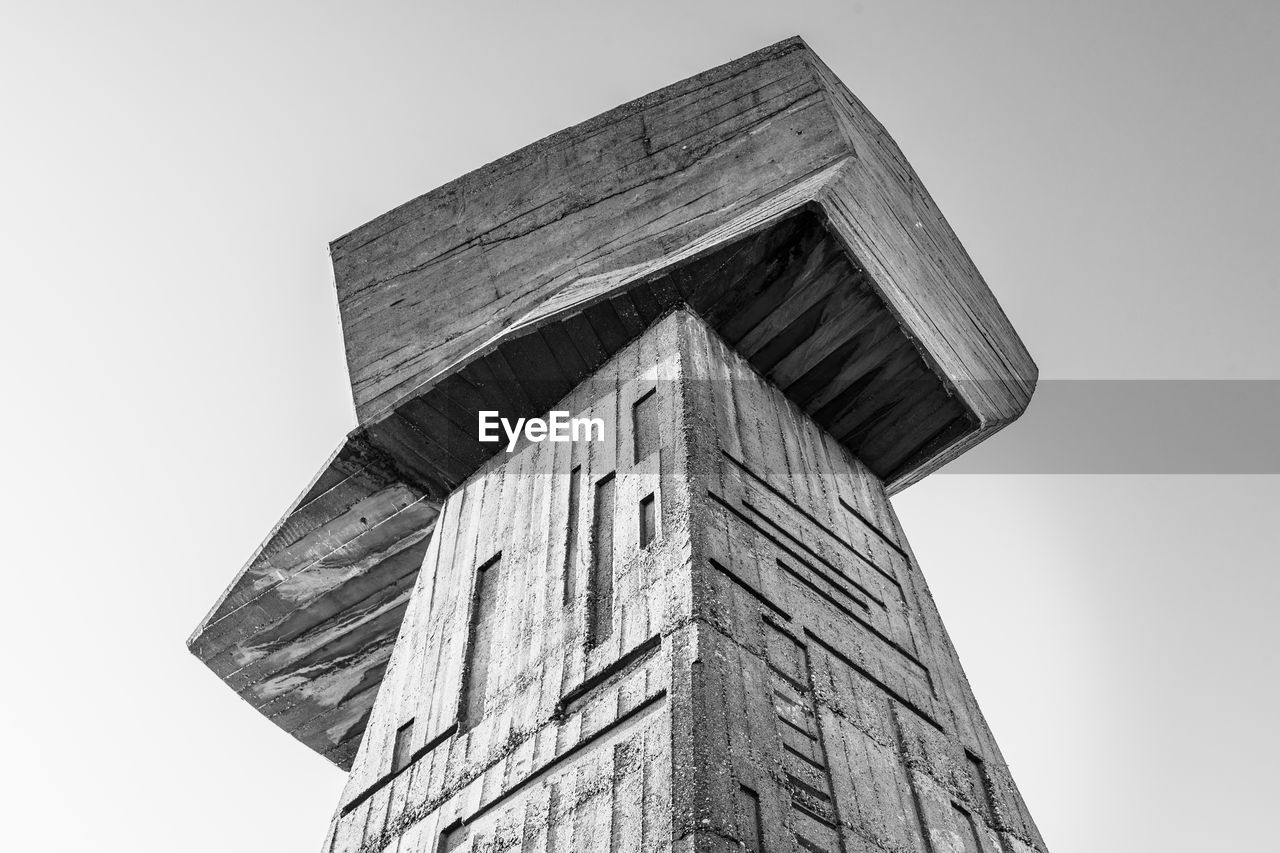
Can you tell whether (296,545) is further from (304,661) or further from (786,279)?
(786,279)

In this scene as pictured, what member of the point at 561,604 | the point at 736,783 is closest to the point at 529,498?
the point at 561,604

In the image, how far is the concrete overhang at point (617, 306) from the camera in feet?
13.0

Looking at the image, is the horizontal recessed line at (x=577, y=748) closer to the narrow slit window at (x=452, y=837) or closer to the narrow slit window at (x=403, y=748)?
the narrow slit window at (x=452, y=837)

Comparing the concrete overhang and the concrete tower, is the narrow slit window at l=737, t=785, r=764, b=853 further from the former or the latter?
the concrete overhang

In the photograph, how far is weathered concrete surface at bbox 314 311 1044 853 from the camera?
2.41 meters

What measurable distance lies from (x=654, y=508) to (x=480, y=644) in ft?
2.20

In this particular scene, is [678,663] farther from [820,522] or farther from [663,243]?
[663,243]

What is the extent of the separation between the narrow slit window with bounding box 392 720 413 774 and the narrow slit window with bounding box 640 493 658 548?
857mm

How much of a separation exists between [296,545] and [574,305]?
1.50m

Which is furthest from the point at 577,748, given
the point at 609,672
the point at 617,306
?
the point at 617,306

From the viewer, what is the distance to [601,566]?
3150mm

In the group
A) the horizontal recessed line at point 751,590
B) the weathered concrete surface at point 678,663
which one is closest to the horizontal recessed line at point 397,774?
the weathered concrete surface at point 678,663

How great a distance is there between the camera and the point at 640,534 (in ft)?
10.1

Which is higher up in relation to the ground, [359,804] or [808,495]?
[808,495]
